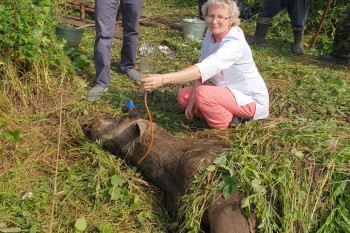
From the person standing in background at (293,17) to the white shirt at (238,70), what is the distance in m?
3.43

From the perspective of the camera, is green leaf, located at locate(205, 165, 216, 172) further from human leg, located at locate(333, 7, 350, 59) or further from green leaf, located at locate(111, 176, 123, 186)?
human leg, located at locate(333, 7, 350, 59)

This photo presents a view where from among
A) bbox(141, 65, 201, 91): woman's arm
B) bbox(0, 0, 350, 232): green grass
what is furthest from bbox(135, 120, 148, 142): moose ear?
bbox(141, 65, 201, 91): woman's arm

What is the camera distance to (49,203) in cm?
335

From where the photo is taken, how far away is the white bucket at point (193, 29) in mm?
7195

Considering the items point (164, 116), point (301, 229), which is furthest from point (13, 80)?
point (301, 229)

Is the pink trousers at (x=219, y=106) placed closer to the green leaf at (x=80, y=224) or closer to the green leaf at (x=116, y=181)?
the green leaf at (x=116, y=181)

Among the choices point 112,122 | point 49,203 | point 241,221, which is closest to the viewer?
point 241,221

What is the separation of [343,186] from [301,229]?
433mm

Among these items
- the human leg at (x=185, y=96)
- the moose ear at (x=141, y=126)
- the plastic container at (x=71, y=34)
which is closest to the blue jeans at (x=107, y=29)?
the plastic container at (x=71, y=34)

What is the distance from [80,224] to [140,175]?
786 millimetres

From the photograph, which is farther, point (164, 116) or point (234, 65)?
point (164, 116)

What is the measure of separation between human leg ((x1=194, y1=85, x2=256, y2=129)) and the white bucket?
342 cm

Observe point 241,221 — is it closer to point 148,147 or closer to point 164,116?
point 148,147

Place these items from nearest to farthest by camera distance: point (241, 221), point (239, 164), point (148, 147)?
1. point (241, 221)
2. point (239, 164)
3. point (148, 147)
